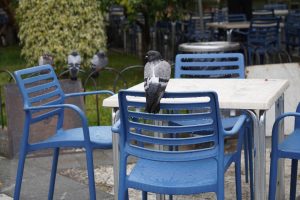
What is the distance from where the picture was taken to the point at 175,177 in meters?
3.26

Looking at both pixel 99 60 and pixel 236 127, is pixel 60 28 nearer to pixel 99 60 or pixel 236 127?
pixel 99 60

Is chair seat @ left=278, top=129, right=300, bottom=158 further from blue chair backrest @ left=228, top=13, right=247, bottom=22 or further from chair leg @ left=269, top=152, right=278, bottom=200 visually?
blue chair backrest @ left=228, top=13, right=247, bottom=22

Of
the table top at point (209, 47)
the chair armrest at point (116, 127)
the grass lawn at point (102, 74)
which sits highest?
the chair armrest at point (116, 127)

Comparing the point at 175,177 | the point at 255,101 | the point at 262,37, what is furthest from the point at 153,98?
the point at 262,37

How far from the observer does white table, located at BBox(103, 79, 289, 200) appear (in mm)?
3426

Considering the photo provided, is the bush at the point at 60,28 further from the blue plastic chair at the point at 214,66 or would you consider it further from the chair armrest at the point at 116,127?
the chair armrest at the point at 116,127

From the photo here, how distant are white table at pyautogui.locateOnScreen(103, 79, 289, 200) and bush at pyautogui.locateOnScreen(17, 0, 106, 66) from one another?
531 centimetres

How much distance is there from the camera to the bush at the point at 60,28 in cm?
927

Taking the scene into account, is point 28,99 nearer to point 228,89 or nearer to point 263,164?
point 228,89

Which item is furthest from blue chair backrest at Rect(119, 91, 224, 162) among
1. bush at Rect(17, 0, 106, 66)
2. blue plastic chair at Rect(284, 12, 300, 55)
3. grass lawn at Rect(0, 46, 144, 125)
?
blue plastic chair at Rect(284, 12, 300, 55)

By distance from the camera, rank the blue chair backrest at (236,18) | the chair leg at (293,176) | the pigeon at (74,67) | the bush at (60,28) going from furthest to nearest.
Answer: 1. the blue chair backrest at (236,18)
2. the bush at (60,28)
3. the pigeon at (74,67)
4. the chair leg at (293,176)

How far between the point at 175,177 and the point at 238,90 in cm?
87

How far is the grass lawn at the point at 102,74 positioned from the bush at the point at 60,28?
1.51ft

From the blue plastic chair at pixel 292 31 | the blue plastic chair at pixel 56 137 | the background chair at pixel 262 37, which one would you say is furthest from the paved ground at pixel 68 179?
the blue plastic chair at pixel 292 31
